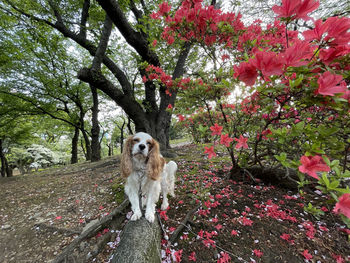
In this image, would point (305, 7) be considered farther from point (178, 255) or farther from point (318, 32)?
point (178, 255)

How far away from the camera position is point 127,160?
7.80 feet

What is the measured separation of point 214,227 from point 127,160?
1769 mm

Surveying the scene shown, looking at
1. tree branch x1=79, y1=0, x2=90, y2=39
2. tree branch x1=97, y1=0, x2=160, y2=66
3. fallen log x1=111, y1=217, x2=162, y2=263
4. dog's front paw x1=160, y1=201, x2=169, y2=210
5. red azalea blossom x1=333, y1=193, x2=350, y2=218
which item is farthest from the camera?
tree branch x1=79, y1=0, x2=90, y2=39

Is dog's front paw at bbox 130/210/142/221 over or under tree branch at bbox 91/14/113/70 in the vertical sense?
under

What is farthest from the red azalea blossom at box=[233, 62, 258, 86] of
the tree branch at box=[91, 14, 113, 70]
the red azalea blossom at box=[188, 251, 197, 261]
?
the tree branch at box=[91, 14, 113, 70]

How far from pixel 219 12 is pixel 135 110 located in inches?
149

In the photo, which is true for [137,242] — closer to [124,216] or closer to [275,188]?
[124,216]

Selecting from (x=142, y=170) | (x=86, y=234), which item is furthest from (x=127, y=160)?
(x=86, y=234)

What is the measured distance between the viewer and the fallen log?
4.49 feet

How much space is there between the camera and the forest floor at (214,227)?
170cm

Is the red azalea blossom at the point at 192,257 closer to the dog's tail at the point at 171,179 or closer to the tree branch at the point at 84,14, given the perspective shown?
the dog's tail at the point at 171,179

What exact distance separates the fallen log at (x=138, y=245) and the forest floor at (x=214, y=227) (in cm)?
31

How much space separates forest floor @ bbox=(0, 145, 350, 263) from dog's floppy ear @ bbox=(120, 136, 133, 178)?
0.90 meters

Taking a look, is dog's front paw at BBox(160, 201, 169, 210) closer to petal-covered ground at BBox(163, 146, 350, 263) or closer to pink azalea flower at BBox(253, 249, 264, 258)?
petal-covered ground at BBox(163, 146, 350, 263)
